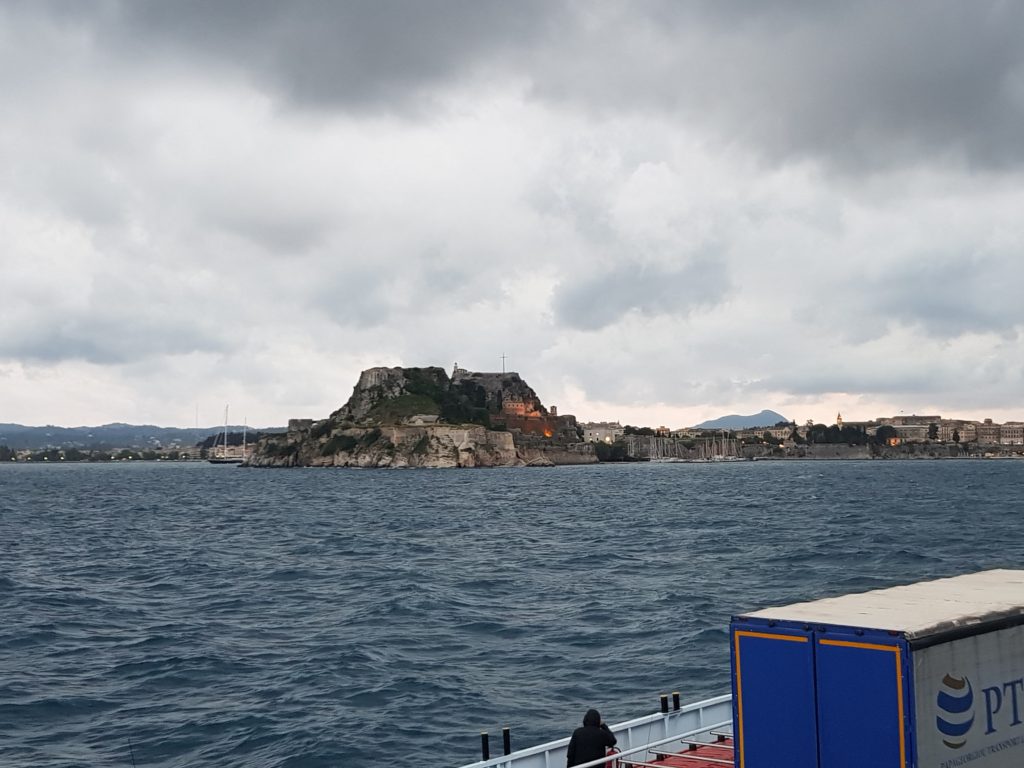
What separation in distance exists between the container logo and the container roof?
2.10 ft

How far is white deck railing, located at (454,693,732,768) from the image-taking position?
1538 cm

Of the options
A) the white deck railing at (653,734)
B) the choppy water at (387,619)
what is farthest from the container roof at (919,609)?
the choppy water at (387,619)

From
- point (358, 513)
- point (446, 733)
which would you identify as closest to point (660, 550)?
point (446, 733)

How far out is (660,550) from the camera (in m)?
63.3

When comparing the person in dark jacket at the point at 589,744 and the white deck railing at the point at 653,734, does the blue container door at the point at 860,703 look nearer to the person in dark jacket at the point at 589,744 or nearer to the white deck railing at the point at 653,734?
the person in dark jacket at the point at 589,744

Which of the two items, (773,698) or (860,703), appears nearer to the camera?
(860,703)

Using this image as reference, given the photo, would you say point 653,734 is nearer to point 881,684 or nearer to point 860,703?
point 860,703

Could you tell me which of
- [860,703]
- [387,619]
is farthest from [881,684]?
[387,619]

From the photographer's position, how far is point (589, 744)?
13.6 meters

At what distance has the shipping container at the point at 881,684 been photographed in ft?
34.5

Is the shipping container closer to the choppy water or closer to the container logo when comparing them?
the container logo

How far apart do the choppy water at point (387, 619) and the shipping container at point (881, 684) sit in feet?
39.6

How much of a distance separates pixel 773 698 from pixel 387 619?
29.8 m

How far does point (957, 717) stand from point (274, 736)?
17467 millimetres
